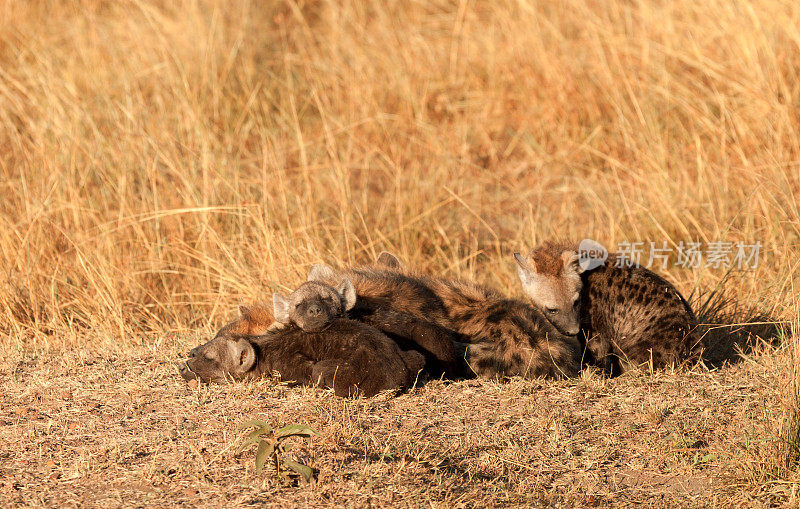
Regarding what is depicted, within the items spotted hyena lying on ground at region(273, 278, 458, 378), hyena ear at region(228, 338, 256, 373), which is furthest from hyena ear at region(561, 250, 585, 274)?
hyena ear at region(228, 338, 256, 373)

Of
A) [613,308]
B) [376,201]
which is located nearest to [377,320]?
[613,308]

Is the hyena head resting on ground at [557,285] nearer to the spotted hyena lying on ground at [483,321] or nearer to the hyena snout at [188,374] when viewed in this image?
the spotted hyena lying on ground at [483,321]

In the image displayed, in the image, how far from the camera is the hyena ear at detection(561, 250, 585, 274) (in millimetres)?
5422

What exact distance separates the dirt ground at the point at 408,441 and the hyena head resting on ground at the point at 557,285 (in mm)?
369

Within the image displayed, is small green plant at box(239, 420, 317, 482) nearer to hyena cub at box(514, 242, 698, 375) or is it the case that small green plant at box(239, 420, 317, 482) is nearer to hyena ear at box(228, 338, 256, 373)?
hyena ear at box(228, 338, 256, 373)

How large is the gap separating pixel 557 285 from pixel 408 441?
158 centimetres

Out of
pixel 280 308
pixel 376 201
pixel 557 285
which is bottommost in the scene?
pixel 376 201

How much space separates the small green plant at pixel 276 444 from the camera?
12.5 feet

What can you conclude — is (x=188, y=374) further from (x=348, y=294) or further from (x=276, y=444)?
(x=276, y=444)

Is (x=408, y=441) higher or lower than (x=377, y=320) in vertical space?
lower

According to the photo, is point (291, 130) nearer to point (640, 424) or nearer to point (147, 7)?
point (147, 7)

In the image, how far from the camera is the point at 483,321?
5215 mm

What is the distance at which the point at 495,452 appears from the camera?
14.0ft

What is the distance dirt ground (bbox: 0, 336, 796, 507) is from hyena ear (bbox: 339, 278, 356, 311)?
1.65ft
